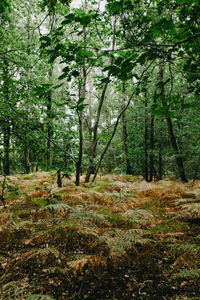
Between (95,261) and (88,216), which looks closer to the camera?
(95,261)

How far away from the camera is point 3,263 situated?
6.93ft

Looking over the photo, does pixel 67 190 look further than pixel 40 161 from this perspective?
Yes

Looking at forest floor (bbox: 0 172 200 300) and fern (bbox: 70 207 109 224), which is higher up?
fern (bbox: 70 207 109 224)

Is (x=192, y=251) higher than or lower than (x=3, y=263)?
higher

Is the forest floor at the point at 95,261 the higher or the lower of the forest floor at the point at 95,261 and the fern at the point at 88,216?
the lower

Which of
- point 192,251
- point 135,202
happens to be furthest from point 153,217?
point 192,251

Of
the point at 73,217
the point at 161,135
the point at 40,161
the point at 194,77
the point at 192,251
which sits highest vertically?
the point at 161,135

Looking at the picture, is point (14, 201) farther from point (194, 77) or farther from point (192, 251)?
point (194, 77)

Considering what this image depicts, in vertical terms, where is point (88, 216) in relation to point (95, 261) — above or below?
above

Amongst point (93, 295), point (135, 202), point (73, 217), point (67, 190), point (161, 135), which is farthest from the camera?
point (161, 135)

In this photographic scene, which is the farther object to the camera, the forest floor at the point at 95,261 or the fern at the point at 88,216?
the fern at the point at 88,216

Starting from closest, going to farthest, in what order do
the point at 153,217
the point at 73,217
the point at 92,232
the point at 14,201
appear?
the point at 92,232 → the point at 73,217 → the point at 153,217 → the point at 14,201

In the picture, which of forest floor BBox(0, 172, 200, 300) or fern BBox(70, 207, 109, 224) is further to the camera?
fern BBox(70, 207, 109, 224)

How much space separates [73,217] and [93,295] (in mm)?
1273
